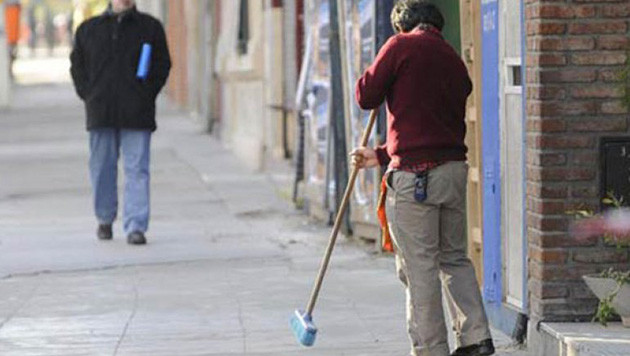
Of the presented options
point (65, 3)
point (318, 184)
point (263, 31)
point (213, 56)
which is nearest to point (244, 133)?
point (263, 31)

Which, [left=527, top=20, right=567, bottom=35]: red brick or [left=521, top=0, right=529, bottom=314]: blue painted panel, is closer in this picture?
[left=527, top=20, right=567, bottom=35]: red brick

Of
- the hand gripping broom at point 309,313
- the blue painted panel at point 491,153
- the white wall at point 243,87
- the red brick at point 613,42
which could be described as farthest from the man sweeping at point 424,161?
the white wall at point 243,87

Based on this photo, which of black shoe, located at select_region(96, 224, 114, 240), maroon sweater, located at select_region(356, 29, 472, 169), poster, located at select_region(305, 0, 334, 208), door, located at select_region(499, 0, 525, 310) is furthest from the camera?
poster, located at select_region(305, 0, 334, 208)

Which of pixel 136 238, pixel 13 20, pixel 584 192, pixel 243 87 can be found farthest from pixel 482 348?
pixel 13 20

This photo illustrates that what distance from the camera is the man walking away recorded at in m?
14.5

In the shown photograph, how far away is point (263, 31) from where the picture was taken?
23.0 m

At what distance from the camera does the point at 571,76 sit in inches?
363

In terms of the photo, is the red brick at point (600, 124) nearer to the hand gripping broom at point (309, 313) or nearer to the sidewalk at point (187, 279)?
the hand gripping broom at point (309, 313)

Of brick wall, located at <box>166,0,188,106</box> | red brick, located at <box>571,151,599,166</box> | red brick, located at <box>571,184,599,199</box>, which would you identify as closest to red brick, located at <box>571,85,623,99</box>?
red brick, located at <box>571,151,599,166</box>

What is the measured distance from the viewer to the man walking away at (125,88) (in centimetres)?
1454

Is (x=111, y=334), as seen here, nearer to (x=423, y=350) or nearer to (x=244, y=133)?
(x=423, y=350)

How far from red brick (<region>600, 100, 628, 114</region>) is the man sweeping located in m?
0.65

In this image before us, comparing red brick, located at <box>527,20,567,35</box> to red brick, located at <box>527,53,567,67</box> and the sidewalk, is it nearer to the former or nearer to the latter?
red brick, located at <box>527,53,567,67</box>

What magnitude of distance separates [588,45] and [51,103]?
30.6 m
